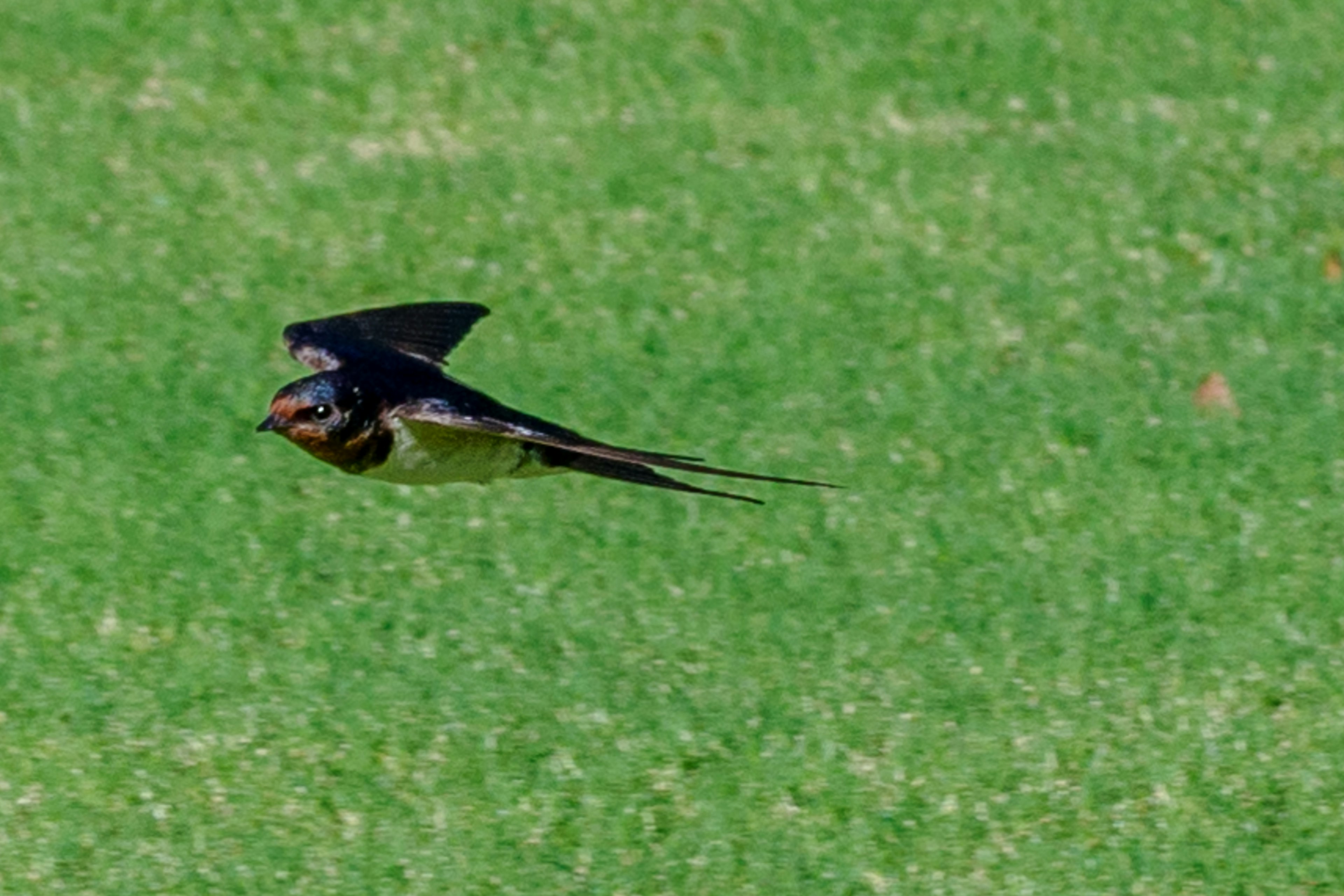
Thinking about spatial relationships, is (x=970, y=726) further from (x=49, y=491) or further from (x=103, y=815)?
(x=49, y=491)

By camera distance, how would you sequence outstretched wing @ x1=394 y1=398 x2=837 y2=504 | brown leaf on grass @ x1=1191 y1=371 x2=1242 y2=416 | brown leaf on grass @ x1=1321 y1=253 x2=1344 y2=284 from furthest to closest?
brown leaf on grass @ x1=1321 y1=253 x2=1344 y2=284
brown leaf on grass @ x1=1191 y1=371 x2=1242 y2=416
outstretched wing @ x1=394 y1=398 x2=837 y2=504

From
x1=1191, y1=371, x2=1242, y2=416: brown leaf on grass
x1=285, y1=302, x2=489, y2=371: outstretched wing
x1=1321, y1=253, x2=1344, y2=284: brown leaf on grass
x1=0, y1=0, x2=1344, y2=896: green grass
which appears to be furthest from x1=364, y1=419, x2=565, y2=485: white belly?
x1=1321, y1=253, x2=1344, y2=284: brown leaf on grass

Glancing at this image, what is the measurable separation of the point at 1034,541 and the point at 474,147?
177 inches

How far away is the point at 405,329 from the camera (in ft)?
25.1

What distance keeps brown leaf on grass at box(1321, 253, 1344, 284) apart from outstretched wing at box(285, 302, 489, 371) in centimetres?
593

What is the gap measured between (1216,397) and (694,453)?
2474mm

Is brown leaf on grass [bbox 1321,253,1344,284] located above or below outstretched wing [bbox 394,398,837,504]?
above

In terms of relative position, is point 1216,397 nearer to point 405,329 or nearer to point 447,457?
point 405,329

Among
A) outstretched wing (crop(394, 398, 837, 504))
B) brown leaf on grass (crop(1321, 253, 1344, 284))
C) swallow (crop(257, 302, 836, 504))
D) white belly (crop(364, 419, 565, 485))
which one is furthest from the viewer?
brown leaf on grass (crop(1321, 253, 1344, 284))

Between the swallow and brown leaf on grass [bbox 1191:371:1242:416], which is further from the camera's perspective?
brown leaf on grass [bbox 1191:371:1242:416]

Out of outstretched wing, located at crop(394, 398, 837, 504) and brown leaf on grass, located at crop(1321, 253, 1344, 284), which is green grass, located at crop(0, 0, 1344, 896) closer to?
brown leaf on grass, located at crop(1321, 253, 1344, 284)

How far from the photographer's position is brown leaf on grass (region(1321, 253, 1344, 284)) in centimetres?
1197

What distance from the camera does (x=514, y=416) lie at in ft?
20.8

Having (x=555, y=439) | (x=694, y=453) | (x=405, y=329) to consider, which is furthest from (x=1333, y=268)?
(x=555, y=439)
